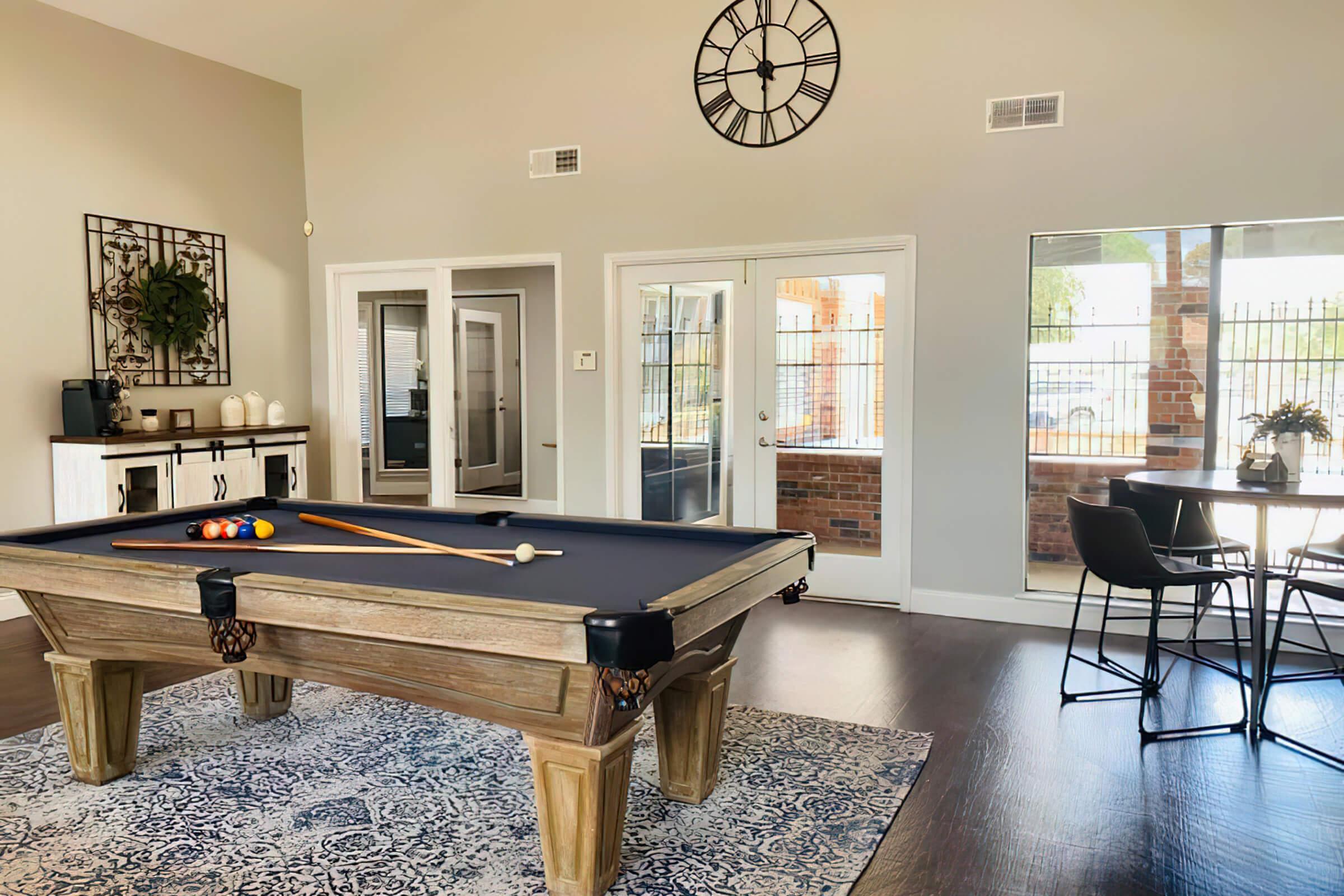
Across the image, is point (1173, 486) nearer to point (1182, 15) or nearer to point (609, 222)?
point (1182, 15)

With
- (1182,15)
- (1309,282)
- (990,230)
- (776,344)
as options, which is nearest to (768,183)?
(776,344)

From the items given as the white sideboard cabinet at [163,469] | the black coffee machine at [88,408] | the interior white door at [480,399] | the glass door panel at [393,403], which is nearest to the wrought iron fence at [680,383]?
the white sideboard cabinet at [163,469]

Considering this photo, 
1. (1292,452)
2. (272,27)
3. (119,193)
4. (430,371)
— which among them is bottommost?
(1292,452)

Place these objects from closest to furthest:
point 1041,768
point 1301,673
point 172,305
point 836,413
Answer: point 1041,768 < point 1301,673 < point 836,413 < point 172,305

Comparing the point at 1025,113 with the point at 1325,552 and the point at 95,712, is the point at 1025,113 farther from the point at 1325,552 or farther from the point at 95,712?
the point at 95,712

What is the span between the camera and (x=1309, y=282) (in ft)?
14.6

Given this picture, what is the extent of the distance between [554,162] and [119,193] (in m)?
2.52

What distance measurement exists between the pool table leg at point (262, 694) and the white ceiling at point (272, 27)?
3.99 metres

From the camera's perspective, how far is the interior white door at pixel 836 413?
5.32 metres

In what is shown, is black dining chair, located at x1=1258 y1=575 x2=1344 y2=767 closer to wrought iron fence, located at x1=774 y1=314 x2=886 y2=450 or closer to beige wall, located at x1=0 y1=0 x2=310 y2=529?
wrought iron fence, located at x1=774 y1=314 x2=886 y2=450

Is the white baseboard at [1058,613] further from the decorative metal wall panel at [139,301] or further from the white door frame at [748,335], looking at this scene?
the decorative metal wall panel at [139,301]

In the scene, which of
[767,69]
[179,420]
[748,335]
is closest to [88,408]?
[179,420]

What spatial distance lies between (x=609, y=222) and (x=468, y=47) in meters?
1.56

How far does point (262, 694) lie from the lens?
140 inches
